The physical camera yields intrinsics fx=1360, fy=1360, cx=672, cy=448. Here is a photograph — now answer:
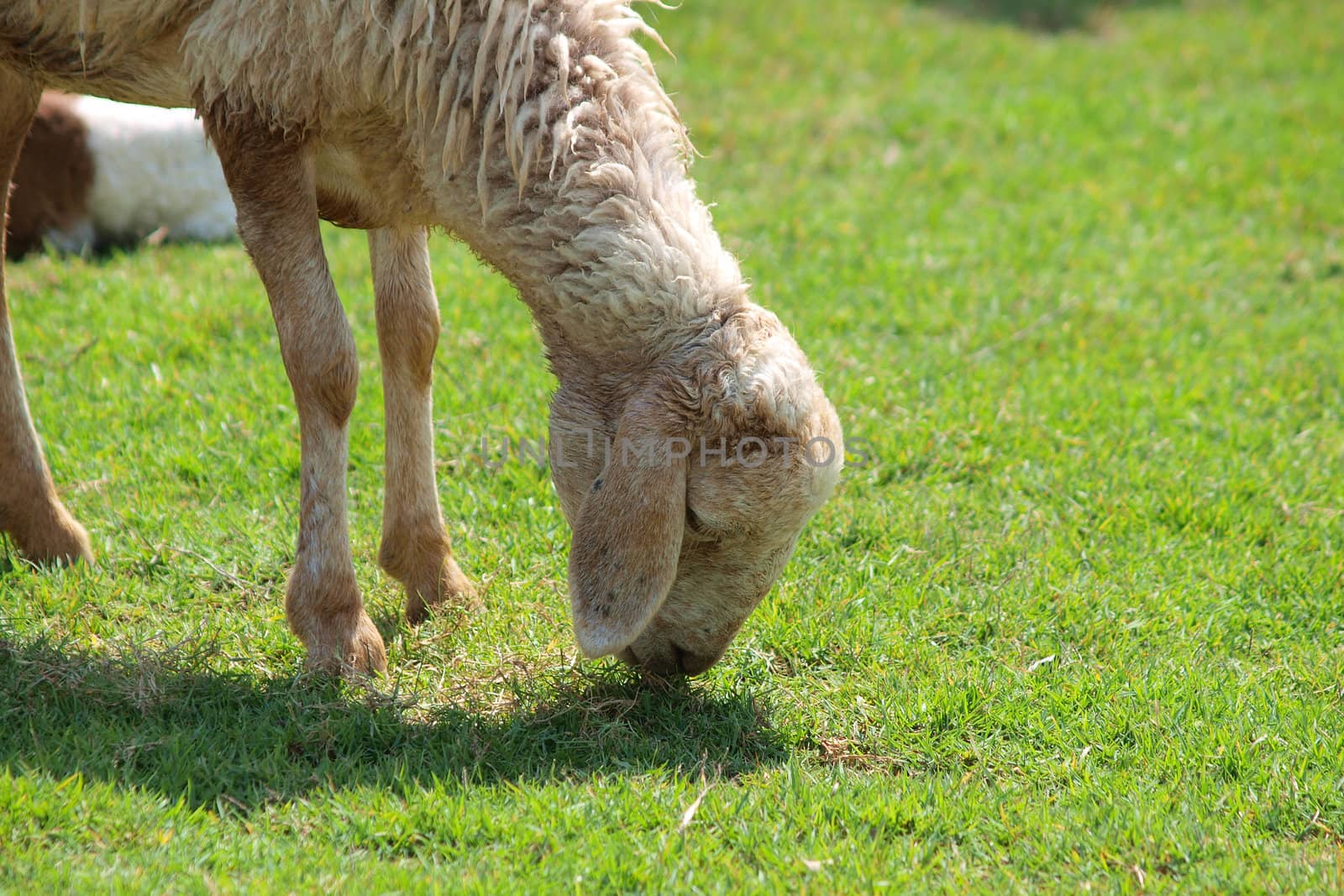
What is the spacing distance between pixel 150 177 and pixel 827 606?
4464mm

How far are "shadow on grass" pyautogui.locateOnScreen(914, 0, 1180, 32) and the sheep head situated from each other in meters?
9.63

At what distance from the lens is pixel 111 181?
22.4 feet

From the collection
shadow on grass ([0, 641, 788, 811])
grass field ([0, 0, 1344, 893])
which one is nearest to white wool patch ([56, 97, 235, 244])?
grass field ([0, 0, 1344, 893])

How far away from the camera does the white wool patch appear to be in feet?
22.4

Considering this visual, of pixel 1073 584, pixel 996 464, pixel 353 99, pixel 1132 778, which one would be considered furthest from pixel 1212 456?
pixel 353 99

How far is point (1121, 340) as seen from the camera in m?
6.59

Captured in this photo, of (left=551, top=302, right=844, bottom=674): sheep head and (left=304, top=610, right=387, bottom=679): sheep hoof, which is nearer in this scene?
(left=551, top=302, right=844, bottom=674): sheep head

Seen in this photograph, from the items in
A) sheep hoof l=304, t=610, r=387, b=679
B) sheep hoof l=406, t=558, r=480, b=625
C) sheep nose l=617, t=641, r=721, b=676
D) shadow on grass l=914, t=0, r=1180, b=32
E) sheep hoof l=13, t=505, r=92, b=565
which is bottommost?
sheep hoof l=13, t=505, r=92, b=565

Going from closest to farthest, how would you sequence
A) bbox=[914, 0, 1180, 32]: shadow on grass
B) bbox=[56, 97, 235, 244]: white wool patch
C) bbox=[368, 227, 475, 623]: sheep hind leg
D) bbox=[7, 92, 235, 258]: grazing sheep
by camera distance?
bbox=[368, 227, 475, 623]: sheep hind leg, bbox=[7, 92, 235, 258]: grazing sheep, bbox=[56, 97, 235, 244]: white wool patch, bbox=[914, 0, 1180, 32]: shadow on grass

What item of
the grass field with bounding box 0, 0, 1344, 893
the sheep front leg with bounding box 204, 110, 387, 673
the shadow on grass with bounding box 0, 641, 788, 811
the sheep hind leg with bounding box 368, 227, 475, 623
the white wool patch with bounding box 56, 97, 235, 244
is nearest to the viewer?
the grass field with bounding box 0, 0, 1344, 893

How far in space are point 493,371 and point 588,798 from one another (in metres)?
2.78

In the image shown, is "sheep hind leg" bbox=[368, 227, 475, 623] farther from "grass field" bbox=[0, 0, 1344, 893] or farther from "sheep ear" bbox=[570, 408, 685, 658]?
"sheep ear" bbox=[570, 408, 685, 658]

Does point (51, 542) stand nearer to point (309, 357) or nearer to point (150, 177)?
point (309, 357)

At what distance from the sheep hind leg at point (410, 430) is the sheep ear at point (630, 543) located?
105cm
